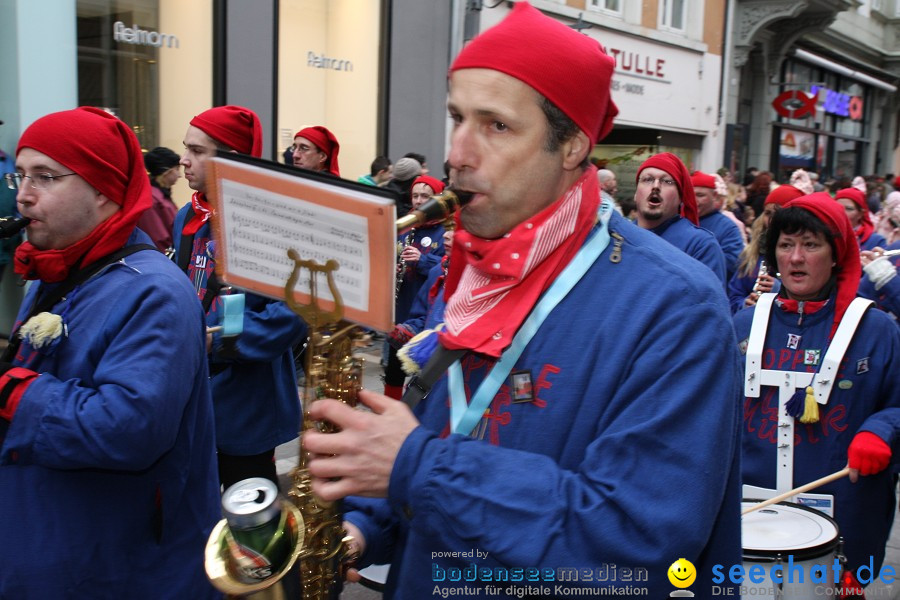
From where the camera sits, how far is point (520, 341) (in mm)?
1589

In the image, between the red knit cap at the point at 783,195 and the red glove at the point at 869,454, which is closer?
the red glove at the point at 869,454

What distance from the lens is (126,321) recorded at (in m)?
2.25

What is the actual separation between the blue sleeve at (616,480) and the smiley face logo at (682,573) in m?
0.14

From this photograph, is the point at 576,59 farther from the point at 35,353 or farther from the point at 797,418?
the point at 797,418

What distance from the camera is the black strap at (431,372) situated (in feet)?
5.48

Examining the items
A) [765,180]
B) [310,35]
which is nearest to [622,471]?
[310,35]

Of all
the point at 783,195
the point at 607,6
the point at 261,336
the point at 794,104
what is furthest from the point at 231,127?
the point at 794,104

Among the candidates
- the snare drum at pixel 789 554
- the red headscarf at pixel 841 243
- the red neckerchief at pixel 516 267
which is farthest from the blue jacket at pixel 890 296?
the red neckerchief at pixel 516 267

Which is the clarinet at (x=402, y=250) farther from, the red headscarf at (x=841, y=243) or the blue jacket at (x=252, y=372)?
the red headscarf at (x=841, y=243)

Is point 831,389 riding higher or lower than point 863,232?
lower

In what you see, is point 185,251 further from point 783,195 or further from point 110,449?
point 783,195

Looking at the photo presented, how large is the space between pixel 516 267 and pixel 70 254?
1.47m

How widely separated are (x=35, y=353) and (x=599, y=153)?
52.6 ft

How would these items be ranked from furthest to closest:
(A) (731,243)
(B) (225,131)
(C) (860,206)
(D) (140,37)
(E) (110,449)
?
(D) (140,37)
(A) (731,243)
(C) (860,206)
(B) (225,131)
(E) (110,449)
